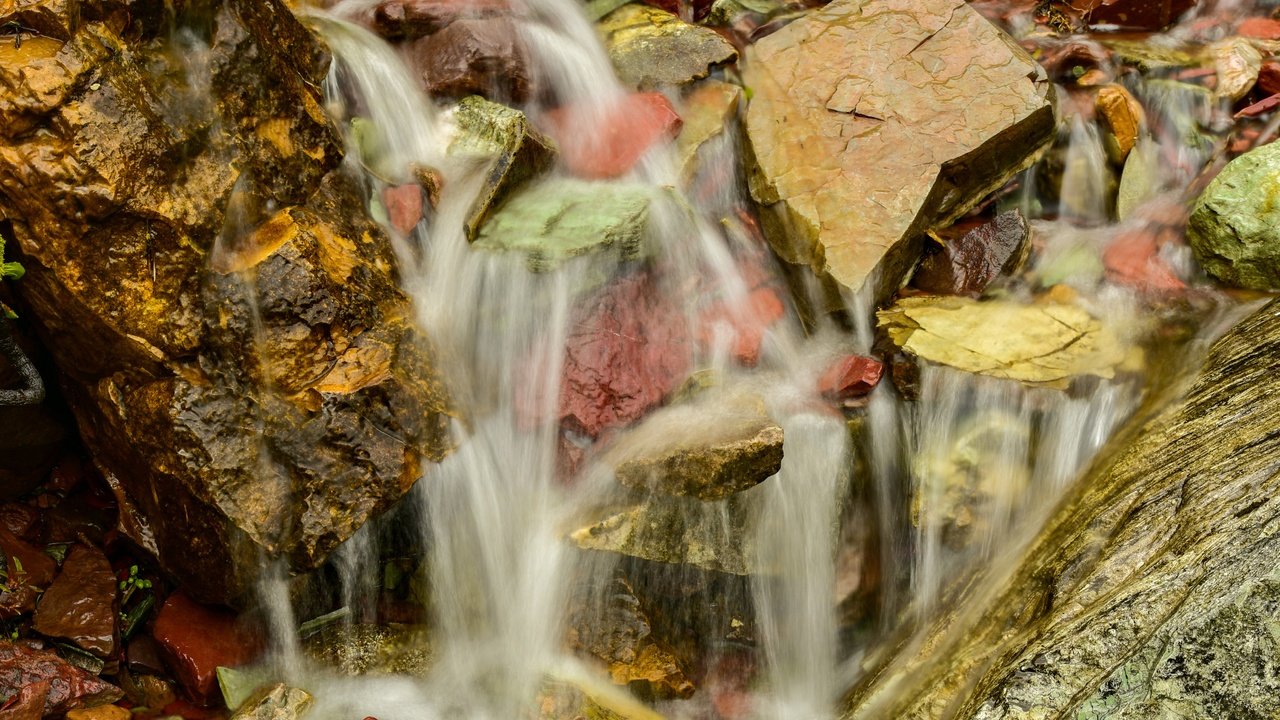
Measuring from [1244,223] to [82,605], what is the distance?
5.12m

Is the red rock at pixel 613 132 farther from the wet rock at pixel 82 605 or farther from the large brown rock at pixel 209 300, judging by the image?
the wet rock at pixel 82 605

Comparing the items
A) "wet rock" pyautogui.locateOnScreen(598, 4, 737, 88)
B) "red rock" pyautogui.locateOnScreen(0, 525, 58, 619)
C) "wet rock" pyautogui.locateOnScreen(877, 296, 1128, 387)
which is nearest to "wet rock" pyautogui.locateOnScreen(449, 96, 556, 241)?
"wet rock" pyautogui.locateOnScreen(598, 4, 737, 88)

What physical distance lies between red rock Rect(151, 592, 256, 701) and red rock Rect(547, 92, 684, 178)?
2537mm

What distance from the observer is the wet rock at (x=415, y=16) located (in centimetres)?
448

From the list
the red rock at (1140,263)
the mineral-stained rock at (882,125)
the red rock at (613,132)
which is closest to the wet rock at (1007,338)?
the mineral-stained rock at (882,125)

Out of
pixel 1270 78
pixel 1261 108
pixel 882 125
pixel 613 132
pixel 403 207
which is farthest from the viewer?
pixel 1270 78

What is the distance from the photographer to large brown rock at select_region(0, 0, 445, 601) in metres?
2.85

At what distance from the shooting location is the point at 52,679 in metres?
3.23

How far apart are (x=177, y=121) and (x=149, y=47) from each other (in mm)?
281

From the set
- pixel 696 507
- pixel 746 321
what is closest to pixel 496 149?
pixel 746 321

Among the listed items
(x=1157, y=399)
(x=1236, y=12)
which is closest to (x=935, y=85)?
(x=1157, y=399)

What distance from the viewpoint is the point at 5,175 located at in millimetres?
2777

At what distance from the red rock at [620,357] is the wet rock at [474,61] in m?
1.32

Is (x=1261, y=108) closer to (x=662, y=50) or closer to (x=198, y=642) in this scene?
(x=662, y=50)
